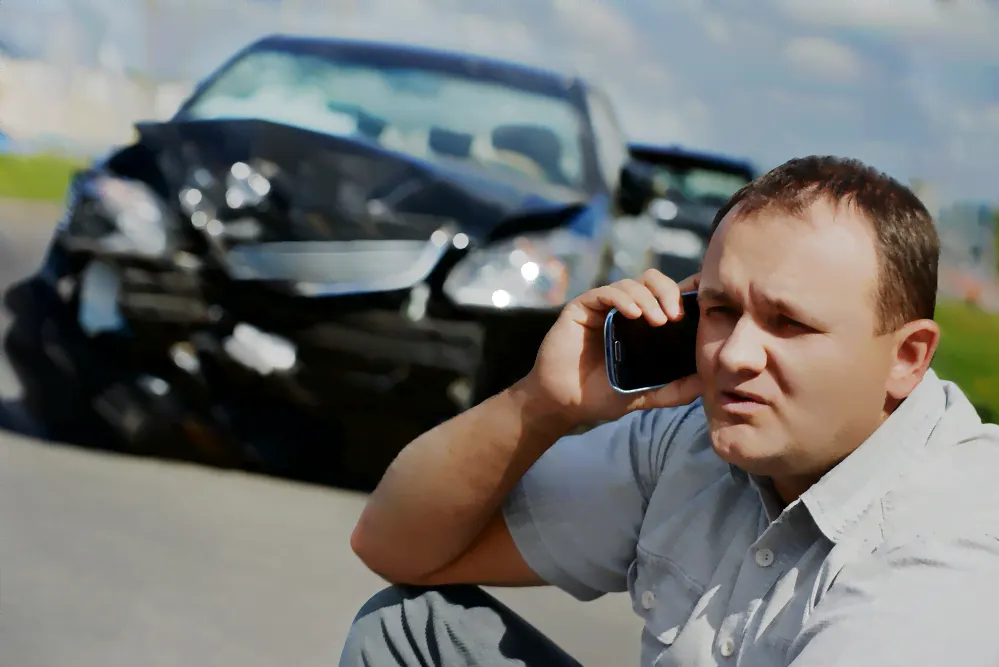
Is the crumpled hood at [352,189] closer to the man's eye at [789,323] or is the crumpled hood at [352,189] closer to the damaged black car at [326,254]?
the damaged black car at [326,254]

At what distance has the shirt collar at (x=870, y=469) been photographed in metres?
1.07

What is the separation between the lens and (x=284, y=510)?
2.96 m

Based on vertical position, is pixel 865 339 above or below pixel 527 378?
above

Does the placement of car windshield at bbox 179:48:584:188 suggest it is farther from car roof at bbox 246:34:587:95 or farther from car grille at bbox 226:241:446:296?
car grille at bbox 226:241:446:296

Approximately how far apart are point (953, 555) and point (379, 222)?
221 cm

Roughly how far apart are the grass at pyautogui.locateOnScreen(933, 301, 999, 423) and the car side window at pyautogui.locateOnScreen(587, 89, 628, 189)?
0.99 m

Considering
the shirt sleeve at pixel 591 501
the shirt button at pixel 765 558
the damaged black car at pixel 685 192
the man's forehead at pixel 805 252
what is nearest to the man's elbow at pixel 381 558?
the shirt sleeve at pixel 591 501

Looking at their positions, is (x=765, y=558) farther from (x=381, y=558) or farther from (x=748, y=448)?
(x=381, y=558)

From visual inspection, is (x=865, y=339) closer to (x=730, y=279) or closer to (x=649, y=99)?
(x=730, y=279)

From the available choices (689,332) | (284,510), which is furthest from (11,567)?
(689,332)

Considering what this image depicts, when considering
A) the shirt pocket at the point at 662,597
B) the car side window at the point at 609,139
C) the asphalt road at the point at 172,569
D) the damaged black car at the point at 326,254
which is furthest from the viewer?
the car side window at the point at 609,139

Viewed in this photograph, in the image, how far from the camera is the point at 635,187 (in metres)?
3.05

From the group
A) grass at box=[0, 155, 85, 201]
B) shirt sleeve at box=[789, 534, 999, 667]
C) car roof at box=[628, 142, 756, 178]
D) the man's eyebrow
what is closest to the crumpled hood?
car roof at box=[628, 142, 756, 178]

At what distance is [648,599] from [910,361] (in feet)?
1.34
